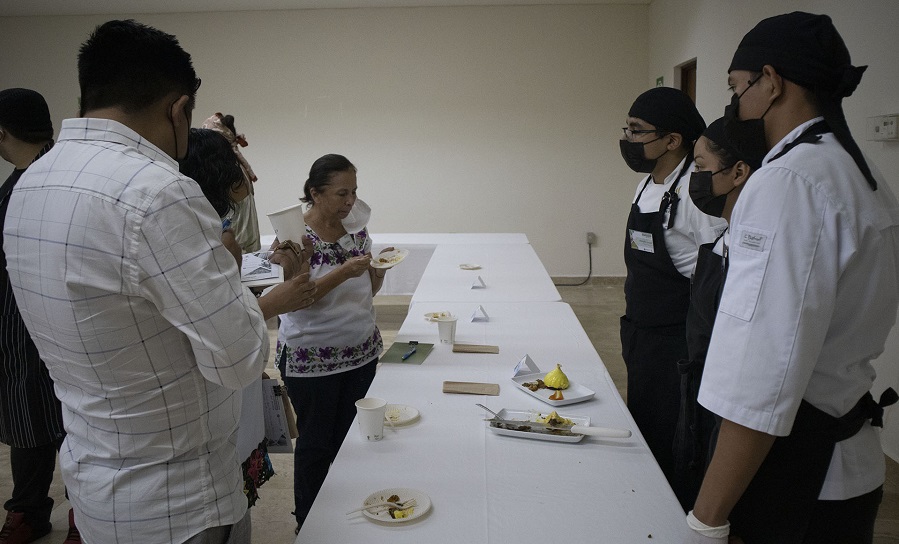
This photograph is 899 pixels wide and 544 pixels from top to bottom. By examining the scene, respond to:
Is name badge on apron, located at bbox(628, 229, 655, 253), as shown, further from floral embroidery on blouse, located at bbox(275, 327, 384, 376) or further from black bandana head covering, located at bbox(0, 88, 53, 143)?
black bandana head covering, located at bbox(0, 88, 53, 143)

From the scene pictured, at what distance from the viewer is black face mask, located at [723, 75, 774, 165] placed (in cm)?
121

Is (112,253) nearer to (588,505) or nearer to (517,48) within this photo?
(588,505)

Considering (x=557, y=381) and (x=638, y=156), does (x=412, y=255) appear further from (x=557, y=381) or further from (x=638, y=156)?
(x=557, y=381)

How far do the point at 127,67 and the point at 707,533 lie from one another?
4.02ft

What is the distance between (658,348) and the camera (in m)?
2.22

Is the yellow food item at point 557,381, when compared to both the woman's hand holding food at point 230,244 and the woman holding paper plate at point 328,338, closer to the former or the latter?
the woman holding paper plate at point 328,338

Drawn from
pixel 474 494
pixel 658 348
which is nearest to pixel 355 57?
pixel 658 348

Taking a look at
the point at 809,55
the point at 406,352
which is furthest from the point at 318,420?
the point at 809,55

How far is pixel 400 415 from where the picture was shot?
1819 mm

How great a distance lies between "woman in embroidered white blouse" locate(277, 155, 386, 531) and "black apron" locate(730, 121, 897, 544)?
1584 millimetres

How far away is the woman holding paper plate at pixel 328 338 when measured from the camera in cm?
240

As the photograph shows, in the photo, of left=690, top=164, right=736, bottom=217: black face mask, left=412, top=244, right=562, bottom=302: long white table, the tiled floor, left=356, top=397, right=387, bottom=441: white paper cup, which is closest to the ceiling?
left=412, top=244, right=562, bottom=302: long white table

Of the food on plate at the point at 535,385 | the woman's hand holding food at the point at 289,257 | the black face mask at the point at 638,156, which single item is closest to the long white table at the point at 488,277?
the black face mask at the point at 638,156

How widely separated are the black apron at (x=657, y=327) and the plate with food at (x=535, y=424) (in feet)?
1.78
